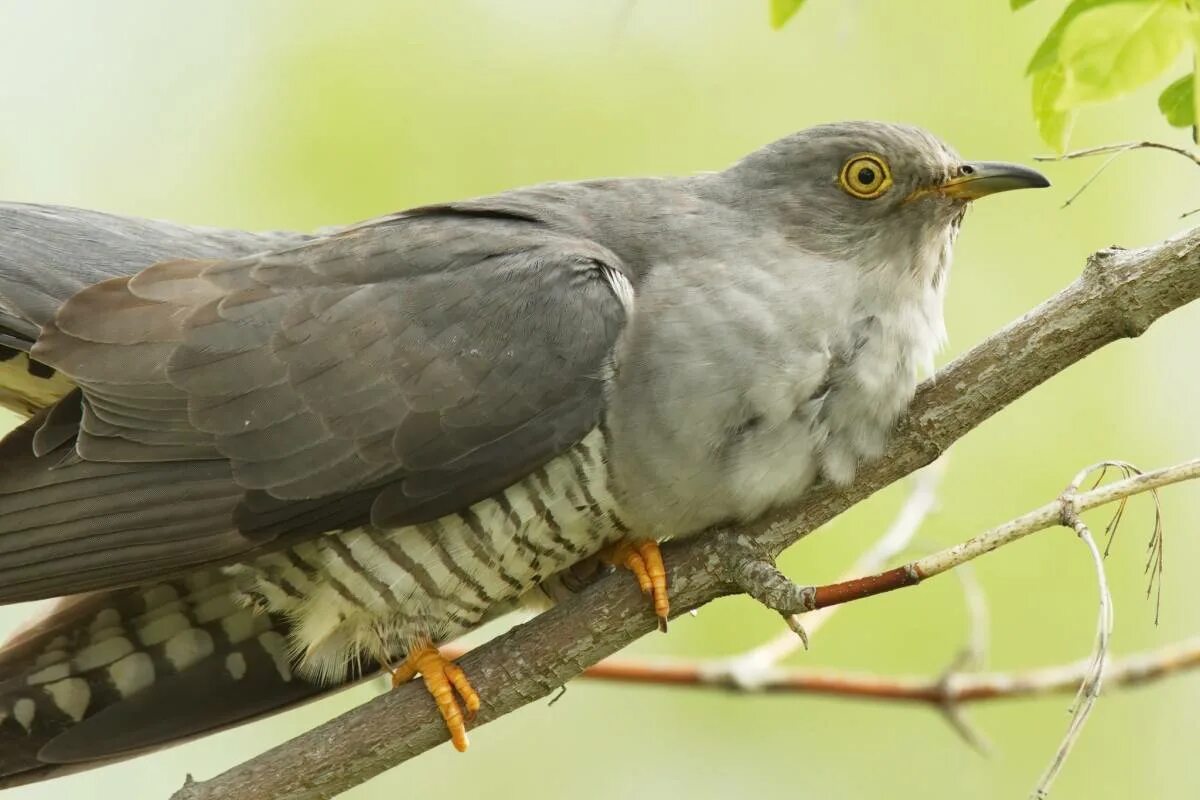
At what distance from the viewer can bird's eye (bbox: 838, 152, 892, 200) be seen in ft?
10.2

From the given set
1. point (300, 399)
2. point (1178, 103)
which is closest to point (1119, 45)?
point (1178, 103)

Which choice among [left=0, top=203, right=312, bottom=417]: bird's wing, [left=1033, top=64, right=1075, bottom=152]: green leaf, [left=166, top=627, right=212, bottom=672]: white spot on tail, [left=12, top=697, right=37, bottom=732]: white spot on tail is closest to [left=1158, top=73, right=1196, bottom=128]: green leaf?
[left=1033, top=64, right=1075, bottom=152]: green leaf

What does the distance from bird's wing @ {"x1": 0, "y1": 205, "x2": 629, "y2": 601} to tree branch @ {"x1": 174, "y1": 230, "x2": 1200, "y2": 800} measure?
348 mm

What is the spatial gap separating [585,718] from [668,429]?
153 inches

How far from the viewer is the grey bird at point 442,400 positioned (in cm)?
287

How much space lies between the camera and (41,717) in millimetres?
3188

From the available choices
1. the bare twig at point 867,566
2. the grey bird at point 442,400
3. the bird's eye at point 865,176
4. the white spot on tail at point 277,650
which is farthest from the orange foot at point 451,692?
the bird's eye at point 865,176

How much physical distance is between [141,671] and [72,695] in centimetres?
16

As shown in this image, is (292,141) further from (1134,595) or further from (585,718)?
(1134,595)

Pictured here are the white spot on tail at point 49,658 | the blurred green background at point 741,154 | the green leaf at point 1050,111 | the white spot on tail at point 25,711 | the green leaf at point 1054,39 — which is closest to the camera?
the green leaf at point 1054,39

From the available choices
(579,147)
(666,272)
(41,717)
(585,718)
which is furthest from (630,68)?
(41,717)

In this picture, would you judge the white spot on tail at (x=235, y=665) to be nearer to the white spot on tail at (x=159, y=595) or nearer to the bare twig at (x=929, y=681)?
the white spot on tail at (x=159, y=595)

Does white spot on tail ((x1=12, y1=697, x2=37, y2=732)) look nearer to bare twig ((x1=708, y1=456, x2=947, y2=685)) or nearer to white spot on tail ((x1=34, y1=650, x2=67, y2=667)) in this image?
white spot on tail ((x1=34, y1=650, x2=67, y2=667))

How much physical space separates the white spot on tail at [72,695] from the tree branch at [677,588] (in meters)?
0.69
